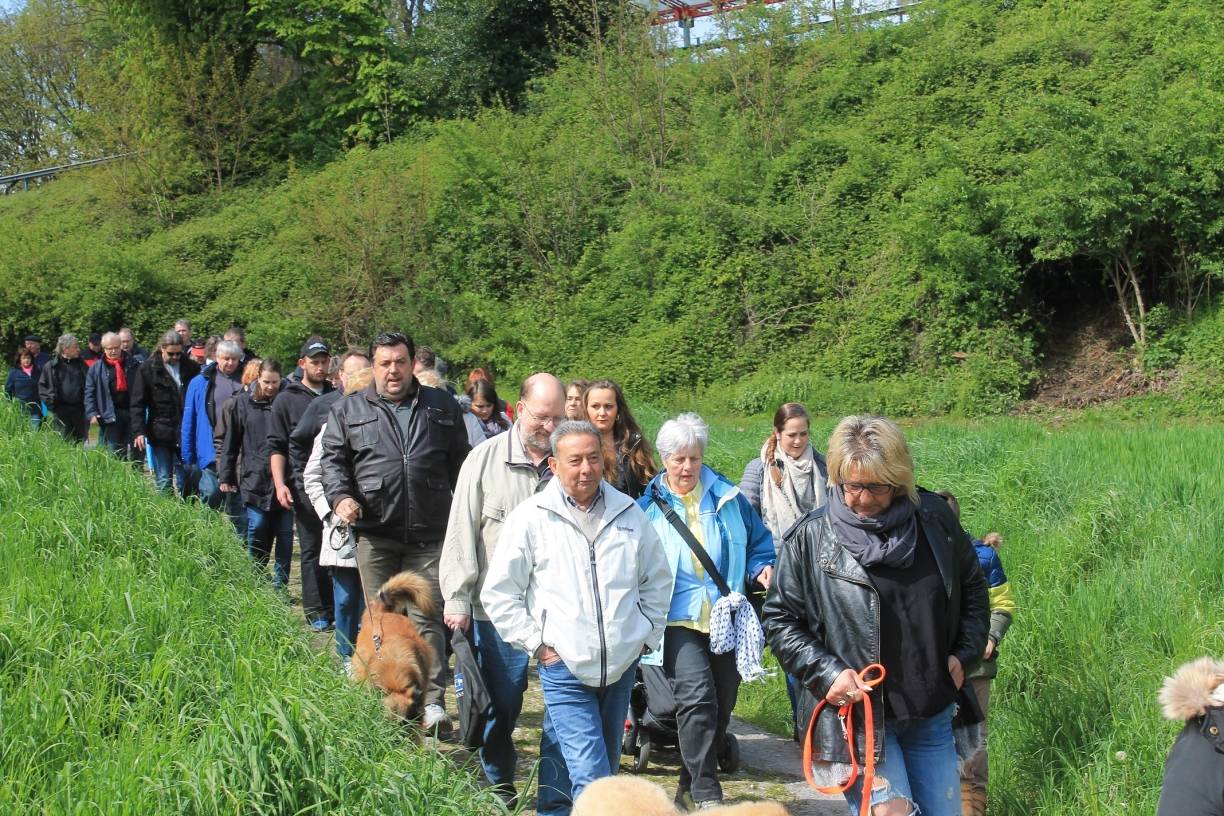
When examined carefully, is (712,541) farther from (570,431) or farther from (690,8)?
(690,8)

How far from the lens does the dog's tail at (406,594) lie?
6.10 metres

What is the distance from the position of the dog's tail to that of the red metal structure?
851 inches

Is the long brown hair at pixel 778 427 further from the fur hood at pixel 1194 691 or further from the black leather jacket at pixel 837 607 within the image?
the fur hood at pixel 1194 691

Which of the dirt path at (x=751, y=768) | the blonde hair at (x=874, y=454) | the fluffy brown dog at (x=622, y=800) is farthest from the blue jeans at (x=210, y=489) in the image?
the fluffy brown dog at (x=622, y=800)

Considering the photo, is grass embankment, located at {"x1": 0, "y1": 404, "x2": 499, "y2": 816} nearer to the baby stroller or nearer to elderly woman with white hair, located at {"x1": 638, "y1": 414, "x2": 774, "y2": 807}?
elderly woman with white hair, located at {"x1": 638, "y1": 414, "x2": 774, "y2": 807}

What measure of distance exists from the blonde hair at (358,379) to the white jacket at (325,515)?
18.8 inches

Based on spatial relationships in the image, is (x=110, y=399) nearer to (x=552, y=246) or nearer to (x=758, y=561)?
(x=758, y=561)

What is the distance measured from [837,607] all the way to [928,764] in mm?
698

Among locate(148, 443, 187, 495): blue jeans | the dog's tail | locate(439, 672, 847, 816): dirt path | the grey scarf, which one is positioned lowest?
locate(439, 672, 847, 816): dirt path

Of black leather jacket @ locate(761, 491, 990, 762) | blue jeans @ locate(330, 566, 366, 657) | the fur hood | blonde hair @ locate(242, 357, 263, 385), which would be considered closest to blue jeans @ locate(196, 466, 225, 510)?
blonde hair @ locate(242, 357, 263, 385)

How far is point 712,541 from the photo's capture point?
226 inches

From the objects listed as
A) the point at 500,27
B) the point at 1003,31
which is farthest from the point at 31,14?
the point at 1003,31

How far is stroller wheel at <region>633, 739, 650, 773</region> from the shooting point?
254 inches

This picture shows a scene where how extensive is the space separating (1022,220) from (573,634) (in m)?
14.8
